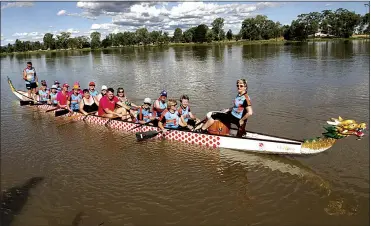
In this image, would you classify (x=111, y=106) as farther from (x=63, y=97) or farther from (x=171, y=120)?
(x=63, y=97)

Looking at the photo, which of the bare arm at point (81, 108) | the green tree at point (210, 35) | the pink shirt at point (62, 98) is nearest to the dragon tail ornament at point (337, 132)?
the bare arm at point (81, 108)

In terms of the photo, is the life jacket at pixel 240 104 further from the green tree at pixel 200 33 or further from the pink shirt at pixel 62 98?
the green tree at pixel 200 33

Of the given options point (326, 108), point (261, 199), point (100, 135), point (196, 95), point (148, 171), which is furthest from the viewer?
point (196, 95)

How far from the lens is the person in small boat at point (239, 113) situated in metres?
9.30

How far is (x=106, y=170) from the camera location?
374 inches

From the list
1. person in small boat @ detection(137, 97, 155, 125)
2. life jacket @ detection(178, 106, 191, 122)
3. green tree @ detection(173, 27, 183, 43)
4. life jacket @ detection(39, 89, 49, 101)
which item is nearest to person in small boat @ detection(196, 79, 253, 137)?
life jacket @ detection(178, 106, 191, 122)

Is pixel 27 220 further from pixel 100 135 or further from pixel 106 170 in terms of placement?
pixel 100 135

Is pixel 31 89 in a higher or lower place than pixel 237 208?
higher

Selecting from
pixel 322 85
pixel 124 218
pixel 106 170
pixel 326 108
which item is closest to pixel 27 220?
pixel 124 218

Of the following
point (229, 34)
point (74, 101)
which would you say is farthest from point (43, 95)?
point (229, 34)

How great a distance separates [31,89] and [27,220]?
1435 cm

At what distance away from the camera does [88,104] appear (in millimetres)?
15125

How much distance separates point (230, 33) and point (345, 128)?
430 ft

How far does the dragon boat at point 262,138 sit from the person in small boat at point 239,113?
38 centimetres
